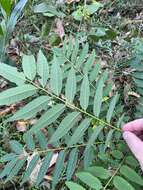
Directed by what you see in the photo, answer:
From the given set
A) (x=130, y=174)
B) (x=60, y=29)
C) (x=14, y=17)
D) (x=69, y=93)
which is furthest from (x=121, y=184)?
(x=60, y=29)

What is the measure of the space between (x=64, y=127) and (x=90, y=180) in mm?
188

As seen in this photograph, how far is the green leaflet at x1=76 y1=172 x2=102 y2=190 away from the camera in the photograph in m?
1.36

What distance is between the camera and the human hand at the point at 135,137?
53.0 inches

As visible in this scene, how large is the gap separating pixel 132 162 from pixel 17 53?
174 centimetres

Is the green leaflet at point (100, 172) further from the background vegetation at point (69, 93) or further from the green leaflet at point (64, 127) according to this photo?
the green leaflet at point (64, 127)

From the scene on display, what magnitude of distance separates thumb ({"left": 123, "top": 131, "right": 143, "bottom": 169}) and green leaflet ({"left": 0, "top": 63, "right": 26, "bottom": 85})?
0.39m

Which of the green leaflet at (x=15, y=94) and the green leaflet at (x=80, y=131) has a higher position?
the green leaflet at (x=15, y=94)

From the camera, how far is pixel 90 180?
4.51 ft

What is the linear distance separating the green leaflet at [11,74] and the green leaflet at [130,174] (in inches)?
17.6

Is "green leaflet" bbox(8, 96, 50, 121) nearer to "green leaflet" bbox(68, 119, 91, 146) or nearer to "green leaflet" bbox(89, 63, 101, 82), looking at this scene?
"green leaflet" bbox(68, 119, 91, 146)

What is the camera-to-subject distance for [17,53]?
10.0 ft

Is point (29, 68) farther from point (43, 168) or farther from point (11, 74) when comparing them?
point (43, 168)

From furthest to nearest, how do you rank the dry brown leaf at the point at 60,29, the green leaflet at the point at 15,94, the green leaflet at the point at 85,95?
the dry brown leaf at the point at 60,29 → the green leaflet at the point at 85,95 → the green leaflet at the point at 15,94

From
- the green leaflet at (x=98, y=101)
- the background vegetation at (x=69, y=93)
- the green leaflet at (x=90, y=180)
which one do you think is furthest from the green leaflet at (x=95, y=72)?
the green leaflet at (x=90, y=180)
